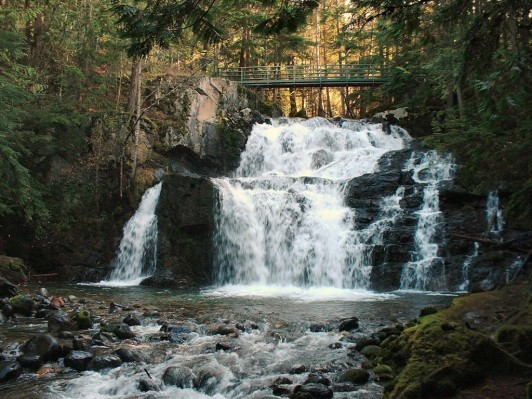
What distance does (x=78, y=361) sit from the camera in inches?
241

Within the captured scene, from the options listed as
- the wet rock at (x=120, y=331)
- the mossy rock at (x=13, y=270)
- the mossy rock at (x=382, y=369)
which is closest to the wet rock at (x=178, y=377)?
the wet rock at (x=120, y=331)

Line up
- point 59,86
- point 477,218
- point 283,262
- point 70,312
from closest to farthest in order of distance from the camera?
1. point 70,312
2. point 477,218
3. point 283,262
4. point 59,86

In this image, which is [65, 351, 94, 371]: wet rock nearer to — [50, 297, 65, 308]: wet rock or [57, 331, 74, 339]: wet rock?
[57, 331, 74, 339]: wet rock

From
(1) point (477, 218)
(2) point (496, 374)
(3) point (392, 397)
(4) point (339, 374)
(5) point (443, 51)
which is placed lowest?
(4) point (339, 374)

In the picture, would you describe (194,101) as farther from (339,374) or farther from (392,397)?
(392,397)

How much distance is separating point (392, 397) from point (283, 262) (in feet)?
41.5

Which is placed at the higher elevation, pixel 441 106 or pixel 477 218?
pixel 441 106

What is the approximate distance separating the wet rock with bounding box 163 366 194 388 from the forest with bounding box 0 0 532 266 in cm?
385

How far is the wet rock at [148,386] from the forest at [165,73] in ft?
12.5

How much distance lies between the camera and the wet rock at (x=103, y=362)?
612 centimetres

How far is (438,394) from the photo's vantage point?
3.69 meters

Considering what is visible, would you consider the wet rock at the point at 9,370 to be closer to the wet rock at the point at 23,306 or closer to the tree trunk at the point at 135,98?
Result: the wet rock at the point at 23,306

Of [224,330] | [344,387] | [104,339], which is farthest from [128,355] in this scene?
[344,387]

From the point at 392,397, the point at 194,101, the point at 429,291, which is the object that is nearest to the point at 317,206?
the point at 429,291
